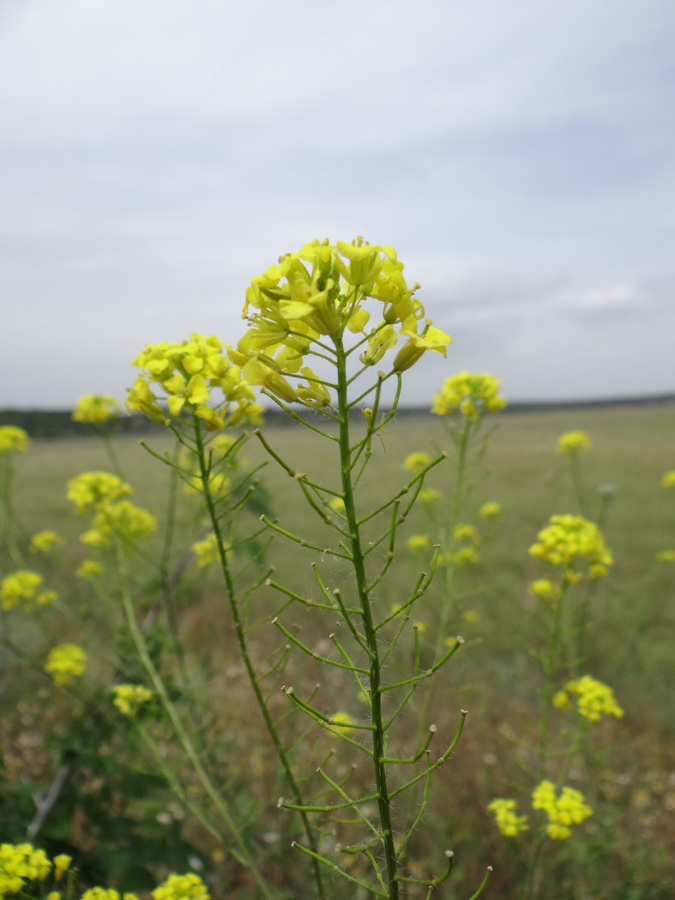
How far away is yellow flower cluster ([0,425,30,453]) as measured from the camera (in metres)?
4.02

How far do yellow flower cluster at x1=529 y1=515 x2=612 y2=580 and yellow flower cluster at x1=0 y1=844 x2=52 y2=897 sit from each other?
85.7 inches

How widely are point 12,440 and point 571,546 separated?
3848 mm

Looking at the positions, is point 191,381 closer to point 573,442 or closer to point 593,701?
point 593,701

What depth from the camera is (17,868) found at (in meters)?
1.51

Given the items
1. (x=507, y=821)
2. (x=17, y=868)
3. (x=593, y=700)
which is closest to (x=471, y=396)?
(x=593, y=700)

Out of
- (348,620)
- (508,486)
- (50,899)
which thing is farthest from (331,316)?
(508,486)

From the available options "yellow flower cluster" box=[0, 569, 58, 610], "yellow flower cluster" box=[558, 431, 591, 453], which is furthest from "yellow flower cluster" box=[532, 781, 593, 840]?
"yellow flower cluster" box=[0, 569, 58, 610]

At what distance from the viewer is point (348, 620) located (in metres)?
1.09

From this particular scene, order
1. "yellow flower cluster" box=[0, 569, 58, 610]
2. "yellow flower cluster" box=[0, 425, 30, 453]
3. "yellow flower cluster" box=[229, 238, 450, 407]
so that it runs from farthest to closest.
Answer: "yellow flower cluster" box=[0, 425, 30, 453] < "yellow flower cluster" box=[0, 569, 58, 610] < "yellow flower cluster" box=[229, 238, 450, 407]

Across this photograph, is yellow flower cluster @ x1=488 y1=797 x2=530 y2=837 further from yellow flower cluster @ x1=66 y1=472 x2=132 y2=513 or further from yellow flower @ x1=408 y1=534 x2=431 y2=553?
yellow flower cluster @ x1=66 y1=472 x2=132 y2=513

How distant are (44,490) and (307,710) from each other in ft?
40.1

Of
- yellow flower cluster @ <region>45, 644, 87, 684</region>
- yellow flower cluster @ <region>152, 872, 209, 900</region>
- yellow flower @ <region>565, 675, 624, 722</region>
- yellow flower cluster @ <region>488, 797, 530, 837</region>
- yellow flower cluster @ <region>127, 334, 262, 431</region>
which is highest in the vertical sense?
yellow flower cluster @ <region>127, 334, 262, 431</region>

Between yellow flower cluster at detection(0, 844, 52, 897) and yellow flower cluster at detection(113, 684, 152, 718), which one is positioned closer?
yellow flower cluster at detection(0, 844, 52, 897)

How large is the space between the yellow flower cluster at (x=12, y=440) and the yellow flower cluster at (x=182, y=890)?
327 centimetres
